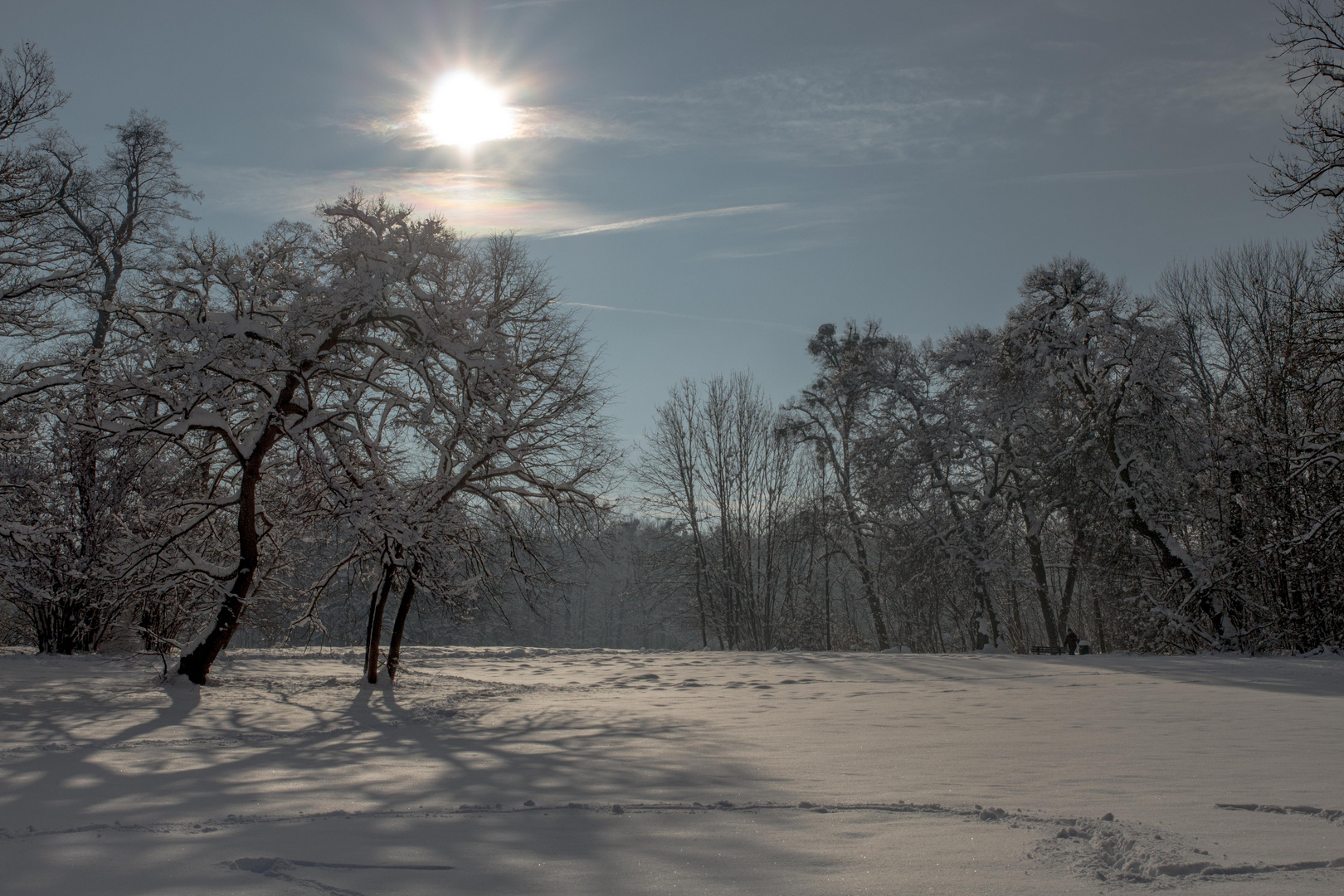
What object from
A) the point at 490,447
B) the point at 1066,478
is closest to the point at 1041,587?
the point at 1066,478

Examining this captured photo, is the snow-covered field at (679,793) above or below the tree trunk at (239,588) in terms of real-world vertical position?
below

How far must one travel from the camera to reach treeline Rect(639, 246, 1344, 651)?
1625cm

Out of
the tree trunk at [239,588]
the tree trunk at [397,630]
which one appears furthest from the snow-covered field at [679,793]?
the tree trunk at [397,630]

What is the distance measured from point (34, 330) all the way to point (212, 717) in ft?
24.5

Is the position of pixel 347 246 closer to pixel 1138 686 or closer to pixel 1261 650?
pixel 1138 686

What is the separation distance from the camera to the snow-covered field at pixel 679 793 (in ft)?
9.90

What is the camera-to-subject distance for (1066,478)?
2112cm

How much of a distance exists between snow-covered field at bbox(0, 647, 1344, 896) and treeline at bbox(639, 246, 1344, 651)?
23.7ft

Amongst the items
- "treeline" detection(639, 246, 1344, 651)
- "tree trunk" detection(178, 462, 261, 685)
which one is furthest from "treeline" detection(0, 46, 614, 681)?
"treeline" detection(639, 246, 1344, 651)

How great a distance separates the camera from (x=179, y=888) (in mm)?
2834

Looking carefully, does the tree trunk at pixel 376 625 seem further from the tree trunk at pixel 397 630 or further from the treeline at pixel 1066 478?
the treeline at pixel 1066 478

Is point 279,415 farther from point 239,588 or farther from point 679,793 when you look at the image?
point 679,793

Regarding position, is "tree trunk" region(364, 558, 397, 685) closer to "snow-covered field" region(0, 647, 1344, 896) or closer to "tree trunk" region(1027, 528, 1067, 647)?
"snow-covered field" region(0, 647, 1344, 896)

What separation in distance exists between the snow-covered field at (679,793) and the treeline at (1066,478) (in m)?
7.22
